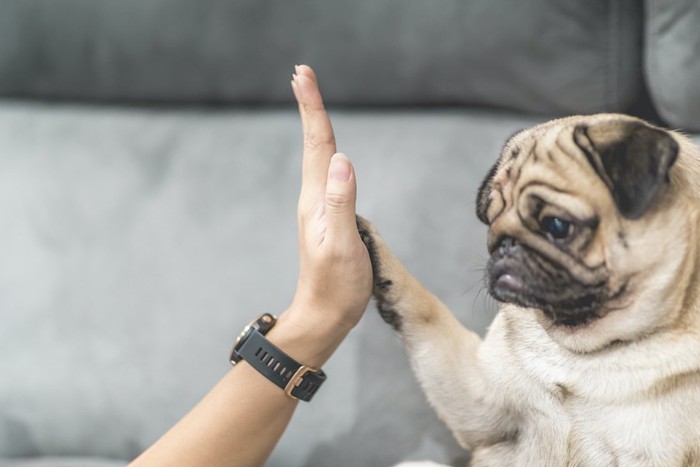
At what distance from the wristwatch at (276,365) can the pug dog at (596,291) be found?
0.18m

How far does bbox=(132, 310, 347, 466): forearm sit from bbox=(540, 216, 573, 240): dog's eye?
13.0 inches

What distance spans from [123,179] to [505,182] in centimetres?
74

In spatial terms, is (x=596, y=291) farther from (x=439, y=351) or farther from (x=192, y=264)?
(x=192, y=264)

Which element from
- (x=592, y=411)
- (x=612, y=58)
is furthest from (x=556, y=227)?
(x=612, y=58)

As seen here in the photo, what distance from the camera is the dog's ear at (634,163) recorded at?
2.47ft

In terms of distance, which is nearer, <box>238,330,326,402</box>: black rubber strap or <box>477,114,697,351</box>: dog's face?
<box>477,114,697,351</box>: dog's face

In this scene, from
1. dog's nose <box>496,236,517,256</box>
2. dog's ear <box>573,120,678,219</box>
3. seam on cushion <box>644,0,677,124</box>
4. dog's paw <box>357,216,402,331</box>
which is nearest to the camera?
dog's ear <box>573,120,678,219</box>

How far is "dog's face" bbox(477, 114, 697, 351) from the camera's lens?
77cm

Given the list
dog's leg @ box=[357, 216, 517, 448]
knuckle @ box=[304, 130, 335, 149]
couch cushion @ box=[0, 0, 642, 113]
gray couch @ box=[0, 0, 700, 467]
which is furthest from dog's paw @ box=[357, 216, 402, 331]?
couch cushion @ box=[0, 0, 642, 113]

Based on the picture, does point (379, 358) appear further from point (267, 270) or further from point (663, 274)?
point (663, 274)

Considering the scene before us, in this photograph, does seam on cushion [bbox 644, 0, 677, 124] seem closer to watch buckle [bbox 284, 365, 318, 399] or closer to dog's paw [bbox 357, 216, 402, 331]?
dog's paw [bbox 357, 216, 402, 331]

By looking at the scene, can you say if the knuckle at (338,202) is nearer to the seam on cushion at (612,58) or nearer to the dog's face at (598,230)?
the dog's face at (598,230)

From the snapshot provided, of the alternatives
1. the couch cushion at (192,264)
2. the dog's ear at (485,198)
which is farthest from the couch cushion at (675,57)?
the dog's ear at (485,198)

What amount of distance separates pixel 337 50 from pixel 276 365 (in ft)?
1.64
